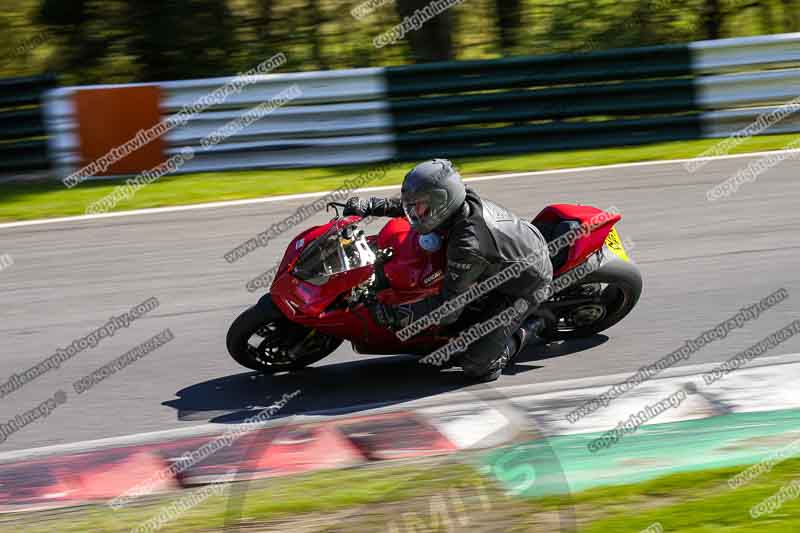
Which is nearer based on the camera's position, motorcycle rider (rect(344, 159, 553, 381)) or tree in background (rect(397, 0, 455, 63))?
motorcycle rider (rect(344, 159, 553, 381))

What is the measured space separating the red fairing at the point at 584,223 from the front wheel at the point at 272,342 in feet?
5.13

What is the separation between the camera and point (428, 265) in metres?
6.49

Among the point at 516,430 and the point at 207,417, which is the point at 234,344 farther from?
the point at 516,430

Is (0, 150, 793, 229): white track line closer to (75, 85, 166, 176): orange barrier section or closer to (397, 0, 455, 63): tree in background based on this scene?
(75, 85, 166, 176): orange barrier section

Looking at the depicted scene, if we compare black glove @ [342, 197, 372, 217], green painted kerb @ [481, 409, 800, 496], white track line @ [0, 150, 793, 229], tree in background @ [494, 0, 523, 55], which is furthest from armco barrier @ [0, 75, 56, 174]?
green painted kerb @ [481, 409, 800, 496]

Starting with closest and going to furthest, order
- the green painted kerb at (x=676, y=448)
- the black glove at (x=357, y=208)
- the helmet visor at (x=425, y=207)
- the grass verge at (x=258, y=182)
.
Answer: the green painted kerb at (x=676, y=448) < the helmet visor at (x=425, y=207) < the black glove at (x=357, y=208) < the grass verge at (x=258, y=182)

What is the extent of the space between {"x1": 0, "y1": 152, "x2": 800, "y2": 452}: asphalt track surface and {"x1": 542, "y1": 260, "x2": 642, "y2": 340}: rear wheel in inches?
5.2

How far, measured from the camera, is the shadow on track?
6539 mm

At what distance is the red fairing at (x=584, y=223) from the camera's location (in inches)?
267

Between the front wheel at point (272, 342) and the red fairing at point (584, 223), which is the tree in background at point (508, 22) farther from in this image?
the front wheel at point (272, 342)

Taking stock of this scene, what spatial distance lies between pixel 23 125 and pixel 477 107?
17.8 feet

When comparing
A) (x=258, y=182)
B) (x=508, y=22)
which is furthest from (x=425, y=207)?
(x=508, y=22)

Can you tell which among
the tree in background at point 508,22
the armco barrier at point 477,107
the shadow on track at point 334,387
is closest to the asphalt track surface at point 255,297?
the shadow on track at point 334,387

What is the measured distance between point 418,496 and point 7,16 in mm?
15183
